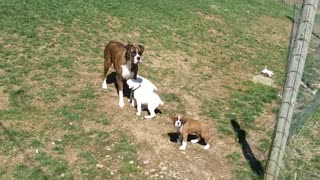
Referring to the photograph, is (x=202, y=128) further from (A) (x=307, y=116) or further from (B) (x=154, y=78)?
(B) (x=154, y=78)

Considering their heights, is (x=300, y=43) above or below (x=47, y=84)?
above

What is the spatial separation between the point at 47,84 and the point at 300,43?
609 centimetres

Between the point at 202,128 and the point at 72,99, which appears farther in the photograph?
the point at 72,99

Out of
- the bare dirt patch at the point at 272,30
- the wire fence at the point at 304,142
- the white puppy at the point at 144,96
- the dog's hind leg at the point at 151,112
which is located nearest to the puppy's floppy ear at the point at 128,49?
the white puppy at the point at 144,96

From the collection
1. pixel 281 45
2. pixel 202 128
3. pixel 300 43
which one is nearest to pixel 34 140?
pixel 202 128

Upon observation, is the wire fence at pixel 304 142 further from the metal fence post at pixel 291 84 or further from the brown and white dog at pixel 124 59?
the brown and white dog at pixel 124 59

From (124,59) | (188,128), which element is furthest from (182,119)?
(124,59)

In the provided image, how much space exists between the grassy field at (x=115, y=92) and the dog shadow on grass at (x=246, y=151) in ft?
0.37

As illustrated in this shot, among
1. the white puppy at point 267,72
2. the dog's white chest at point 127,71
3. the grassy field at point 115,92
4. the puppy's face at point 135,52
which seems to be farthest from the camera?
the white puppy at point 267,72

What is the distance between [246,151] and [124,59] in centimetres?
305

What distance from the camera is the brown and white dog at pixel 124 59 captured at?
8414 mm

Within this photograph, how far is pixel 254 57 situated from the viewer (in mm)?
14398

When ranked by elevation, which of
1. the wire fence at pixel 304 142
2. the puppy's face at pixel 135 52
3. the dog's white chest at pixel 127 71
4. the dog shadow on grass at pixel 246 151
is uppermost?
the puppy's face at pixel 135 52

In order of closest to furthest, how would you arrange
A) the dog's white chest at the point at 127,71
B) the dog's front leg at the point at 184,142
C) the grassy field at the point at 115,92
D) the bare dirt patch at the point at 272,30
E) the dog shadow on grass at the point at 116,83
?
the grassy field at the point at 115,92, the dog's front leg at the point at 184,142, the dog's white chest at the point at 127,71, the dog shadow on grass at the point at 116,83, the bare dirt patch at the point at 272,30
